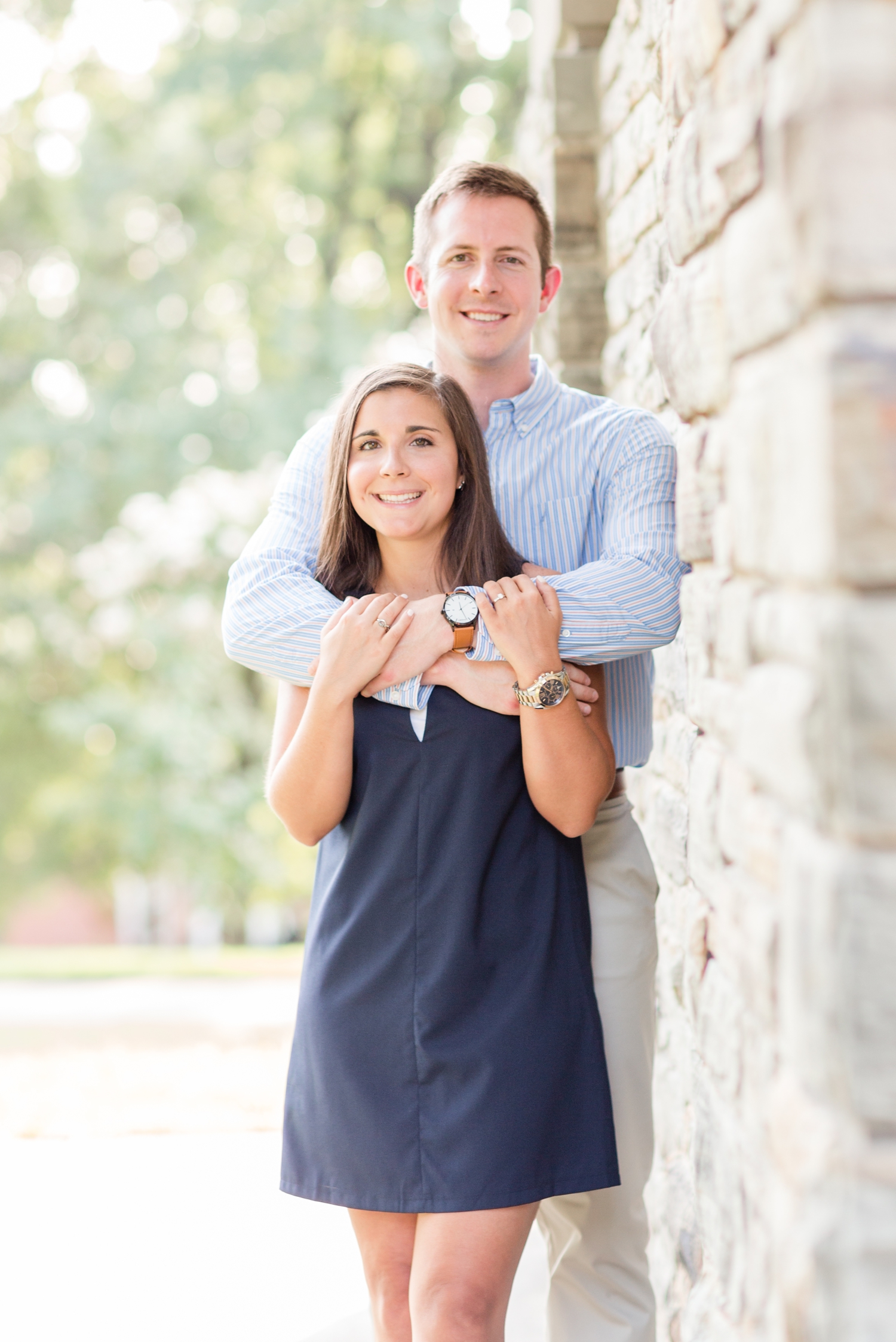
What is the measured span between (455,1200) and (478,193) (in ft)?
5.48

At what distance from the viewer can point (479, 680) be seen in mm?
1861

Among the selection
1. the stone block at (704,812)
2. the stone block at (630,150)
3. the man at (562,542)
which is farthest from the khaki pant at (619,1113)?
the stone block at (630,150)

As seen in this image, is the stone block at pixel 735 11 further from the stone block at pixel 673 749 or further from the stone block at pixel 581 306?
the stone block at pixel 581 306

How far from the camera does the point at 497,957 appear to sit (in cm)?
183

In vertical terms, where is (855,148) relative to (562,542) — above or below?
above

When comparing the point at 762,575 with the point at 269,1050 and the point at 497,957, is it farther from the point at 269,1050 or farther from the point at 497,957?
the point at 269,1050

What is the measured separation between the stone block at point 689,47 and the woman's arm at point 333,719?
31.3 inches

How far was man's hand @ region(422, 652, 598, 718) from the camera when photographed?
6.07 feet

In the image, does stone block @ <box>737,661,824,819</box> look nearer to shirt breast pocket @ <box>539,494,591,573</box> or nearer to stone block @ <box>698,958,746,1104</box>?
stone block @ <box>698,958,746,1104</box>

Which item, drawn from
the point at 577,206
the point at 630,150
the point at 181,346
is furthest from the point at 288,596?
the point at 181,346

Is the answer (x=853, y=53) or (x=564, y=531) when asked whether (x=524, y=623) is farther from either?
(x=853, y=53)

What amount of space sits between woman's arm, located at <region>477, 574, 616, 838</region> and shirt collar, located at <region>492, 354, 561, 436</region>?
43 cm

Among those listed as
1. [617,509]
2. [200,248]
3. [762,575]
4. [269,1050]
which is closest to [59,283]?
[200,248]

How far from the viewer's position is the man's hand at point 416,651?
6.06 ft
